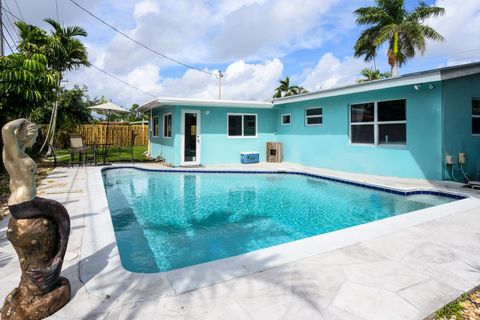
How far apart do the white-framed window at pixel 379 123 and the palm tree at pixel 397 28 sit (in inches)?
504

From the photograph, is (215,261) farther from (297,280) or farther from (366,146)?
(366,146)

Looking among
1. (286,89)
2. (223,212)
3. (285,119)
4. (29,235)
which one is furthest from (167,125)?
(286,89)

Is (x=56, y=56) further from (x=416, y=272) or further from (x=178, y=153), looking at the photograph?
(x=416, y=272)

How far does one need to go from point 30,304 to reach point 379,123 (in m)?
9.74

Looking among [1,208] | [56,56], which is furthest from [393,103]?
[56,56]

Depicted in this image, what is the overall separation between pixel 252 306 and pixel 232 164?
11.0m

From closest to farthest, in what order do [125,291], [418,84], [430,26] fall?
[125,291] < [418,84] < [430,26]

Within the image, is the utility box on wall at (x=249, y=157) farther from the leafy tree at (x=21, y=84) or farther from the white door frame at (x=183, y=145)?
the leafy tree at (x=21, y=84)

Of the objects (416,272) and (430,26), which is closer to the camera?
(416,272)

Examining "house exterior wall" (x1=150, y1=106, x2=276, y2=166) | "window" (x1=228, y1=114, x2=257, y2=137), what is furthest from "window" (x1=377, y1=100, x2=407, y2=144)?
"window" (x1=228, y1=114, x2=257, y2=137)

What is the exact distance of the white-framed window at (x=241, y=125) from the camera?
43.7 ft

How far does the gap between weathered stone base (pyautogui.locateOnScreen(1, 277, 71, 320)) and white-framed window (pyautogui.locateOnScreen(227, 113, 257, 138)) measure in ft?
37.1

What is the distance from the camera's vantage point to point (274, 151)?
13789mm

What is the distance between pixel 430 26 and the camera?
19.9m
